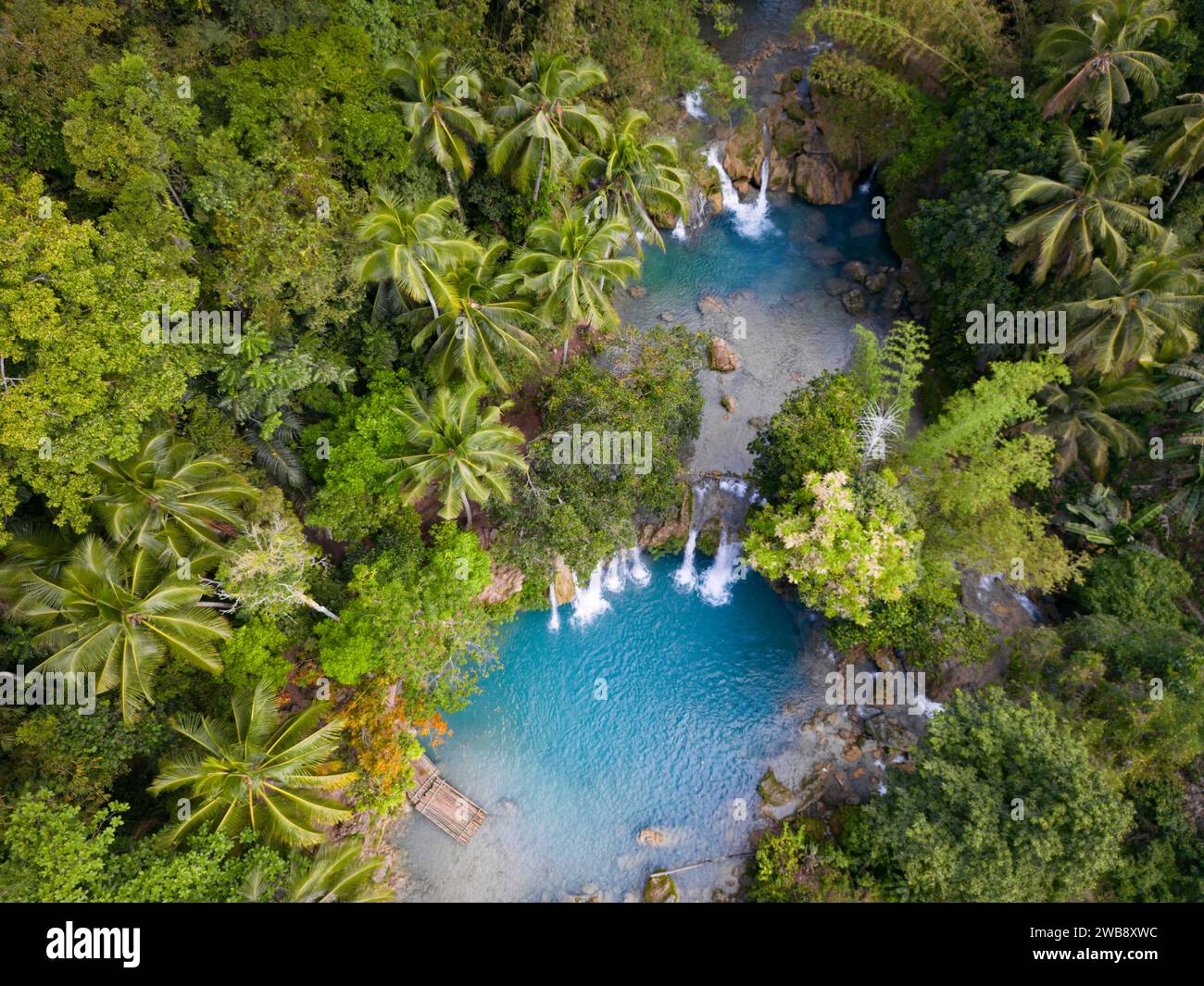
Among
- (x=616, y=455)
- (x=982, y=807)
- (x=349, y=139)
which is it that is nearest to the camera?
(x=982, y=807)

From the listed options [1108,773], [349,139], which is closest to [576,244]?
[349,139]

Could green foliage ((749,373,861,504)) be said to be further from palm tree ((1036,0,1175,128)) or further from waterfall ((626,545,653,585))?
palm tree ((1036,0,1175,128))

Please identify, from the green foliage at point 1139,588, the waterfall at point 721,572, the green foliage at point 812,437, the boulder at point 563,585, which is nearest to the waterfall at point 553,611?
the boulder at point 563,585

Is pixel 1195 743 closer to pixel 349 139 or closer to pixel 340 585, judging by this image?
pixel 340 585

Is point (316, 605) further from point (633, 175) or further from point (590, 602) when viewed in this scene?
point (633, 175)

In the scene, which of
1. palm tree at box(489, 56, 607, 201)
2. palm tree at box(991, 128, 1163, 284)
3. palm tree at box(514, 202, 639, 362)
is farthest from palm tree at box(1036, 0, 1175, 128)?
palm tree at box(514, 202, 639, 362)

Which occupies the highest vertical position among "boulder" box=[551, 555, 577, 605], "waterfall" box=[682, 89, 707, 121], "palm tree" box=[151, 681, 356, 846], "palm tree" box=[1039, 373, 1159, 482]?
"waterfall" box=[682, 89, 707, 121]

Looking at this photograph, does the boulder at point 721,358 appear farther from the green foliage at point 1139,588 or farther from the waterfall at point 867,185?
the green foliage at point 1139,588
